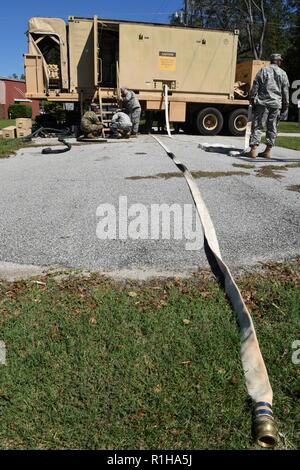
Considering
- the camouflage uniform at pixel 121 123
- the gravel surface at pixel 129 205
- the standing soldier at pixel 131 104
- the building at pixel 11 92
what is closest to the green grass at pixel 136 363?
the gravel surface at pixel 129 205

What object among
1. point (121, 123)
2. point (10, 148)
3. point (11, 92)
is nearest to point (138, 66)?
point (121, 123)

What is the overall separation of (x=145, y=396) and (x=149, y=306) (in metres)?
0.85

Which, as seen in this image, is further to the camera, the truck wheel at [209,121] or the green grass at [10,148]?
the truck wheel at [209,121]

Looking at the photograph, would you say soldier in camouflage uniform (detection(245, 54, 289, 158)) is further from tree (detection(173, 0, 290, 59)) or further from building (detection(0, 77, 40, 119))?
building (detection(0, 77, 40, 119))

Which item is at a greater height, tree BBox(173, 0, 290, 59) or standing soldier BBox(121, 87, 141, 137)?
tree BBox(173, 0, 290, 59)

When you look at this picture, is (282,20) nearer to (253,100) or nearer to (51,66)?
(51,66)

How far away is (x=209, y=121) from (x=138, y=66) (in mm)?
3139

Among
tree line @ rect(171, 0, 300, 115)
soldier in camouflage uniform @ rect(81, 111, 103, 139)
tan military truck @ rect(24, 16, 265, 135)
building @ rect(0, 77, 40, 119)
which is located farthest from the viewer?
building @ rect(0, 77, 40, 119)

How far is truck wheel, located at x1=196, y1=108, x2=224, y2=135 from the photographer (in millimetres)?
14695

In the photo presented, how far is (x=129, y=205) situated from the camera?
532cm

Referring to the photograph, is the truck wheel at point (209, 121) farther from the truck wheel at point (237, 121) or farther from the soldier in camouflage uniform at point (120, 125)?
the soldier in camouflage uniform at point (120, 125)

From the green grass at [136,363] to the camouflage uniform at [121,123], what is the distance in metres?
10.0

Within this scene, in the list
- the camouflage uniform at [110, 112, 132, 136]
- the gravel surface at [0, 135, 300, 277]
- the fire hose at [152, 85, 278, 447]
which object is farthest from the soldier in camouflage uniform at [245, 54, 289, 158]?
the camouflage uniform at [110, 112, 132, 136]

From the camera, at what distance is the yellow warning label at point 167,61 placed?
13758 mm
